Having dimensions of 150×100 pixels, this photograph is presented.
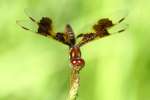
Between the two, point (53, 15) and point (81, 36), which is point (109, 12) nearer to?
point (53, 15)

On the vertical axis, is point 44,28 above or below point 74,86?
above

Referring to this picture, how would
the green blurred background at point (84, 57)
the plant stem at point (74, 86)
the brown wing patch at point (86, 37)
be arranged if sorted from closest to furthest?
1. the plant stem at point (74, 86)
2. the brown wing patch at point (86, 37)
3. the green blurred background at point (84, 57)

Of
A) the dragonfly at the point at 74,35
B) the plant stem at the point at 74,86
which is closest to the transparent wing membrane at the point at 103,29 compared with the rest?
the dragonfly at the point at 74,35

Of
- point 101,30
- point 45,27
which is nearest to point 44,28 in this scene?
point 45,27

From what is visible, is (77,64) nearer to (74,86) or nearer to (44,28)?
(74,86)

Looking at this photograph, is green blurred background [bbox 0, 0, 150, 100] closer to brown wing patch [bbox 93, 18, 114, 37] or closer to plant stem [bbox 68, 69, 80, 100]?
brown wing patch [bbox 93, 18, 114, 37]

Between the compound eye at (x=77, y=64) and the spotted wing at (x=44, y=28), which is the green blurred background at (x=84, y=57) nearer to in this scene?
the spotted wing at (x=44, y=28)

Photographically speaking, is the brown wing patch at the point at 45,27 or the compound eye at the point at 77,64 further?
the brown wing patch at the point at 45,27
